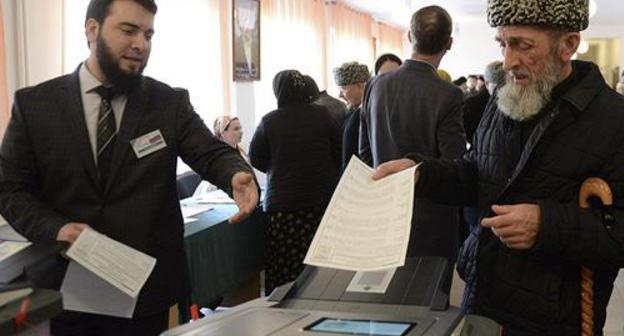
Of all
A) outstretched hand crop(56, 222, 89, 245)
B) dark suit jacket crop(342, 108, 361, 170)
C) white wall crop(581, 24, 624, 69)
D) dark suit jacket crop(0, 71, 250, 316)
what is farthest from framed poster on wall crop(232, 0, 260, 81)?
white wall crop(581, 24, 624, 69)

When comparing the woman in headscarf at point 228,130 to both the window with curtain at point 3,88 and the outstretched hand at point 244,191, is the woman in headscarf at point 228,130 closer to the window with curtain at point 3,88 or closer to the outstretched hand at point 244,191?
the window with curtain at point 3,88

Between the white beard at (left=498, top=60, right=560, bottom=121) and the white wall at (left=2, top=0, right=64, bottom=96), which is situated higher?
the white wall at (left=2, top=0, right=64, bottom=96)

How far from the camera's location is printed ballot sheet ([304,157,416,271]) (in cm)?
91

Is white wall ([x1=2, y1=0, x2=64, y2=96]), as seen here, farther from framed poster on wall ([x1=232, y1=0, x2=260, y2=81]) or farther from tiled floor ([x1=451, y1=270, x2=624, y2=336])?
tiled floor ([x1=451, y1=270, x2=624, y2=336])

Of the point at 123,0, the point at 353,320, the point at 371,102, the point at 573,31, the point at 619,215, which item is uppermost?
the point at 123,0

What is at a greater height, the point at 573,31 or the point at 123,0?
the point at 123,0

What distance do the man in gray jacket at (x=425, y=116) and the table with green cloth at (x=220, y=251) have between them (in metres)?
0.89

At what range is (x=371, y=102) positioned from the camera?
2574mm

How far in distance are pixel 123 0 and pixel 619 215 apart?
1222 millimetres

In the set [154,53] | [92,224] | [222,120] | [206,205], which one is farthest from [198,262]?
[154,53]

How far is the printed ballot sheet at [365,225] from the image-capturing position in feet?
2.99

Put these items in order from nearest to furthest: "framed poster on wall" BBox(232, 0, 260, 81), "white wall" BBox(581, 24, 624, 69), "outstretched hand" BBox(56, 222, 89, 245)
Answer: "outstretched hand" BBox(56, 222, 89, 245) < "framed poster on wall" BBox(232, 0, 260, 81) < "white wall" BBox(581, 24, 624, 69)

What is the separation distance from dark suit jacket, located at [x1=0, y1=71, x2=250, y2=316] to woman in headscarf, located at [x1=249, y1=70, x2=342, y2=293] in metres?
1.54

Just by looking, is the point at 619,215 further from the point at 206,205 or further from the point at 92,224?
the point at 206,205
